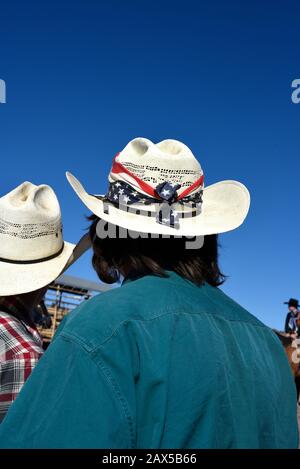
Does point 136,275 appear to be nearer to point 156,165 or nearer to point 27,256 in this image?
point 156,165

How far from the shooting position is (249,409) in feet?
3.83

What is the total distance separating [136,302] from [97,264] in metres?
0.32

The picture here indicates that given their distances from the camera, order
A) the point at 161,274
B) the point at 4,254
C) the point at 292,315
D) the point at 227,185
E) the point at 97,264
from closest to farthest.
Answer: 1. the point at 161,274
2. the point at 97,264
3. the point at 227,185
4. the point at 4,254
5. the point at 292,315

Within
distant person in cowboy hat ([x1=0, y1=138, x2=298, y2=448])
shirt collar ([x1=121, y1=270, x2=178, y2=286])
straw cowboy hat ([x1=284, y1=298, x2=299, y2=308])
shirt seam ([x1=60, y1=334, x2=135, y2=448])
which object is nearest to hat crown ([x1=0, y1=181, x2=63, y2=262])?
distant person in cowboy hat ([x1=0, y1=138, x2=298, y2=448])

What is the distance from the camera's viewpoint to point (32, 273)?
7.41 feet

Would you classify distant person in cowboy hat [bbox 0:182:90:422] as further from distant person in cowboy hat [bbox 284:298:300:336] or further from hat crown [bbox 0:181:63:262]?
distant person in cowboy hat [bbox 284:298:300:336]

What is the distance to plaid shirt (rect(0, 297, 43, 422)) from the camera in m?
1.83

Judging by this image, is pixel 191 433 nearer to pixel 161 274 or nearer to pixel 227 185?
pixel 161 274

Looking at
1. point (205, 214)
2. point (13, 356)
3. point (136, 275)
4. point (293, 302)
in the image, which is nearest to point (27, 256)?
point (13, 356)

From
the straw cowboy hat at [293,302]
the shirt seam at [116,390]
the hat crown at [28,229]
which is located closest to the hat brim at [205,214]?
the shirt seam at [116,390]

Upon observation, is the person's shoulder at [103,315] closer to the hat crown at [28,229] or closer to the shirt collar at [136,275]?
the shirt collar at [136,275]

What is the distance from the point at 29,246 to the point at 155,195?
1.00m
